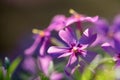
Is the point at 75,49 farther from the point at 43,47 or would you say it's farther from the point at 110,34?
the point at 110,34

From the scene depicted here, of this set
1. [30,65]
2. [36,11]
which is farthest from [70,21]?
[36,11]

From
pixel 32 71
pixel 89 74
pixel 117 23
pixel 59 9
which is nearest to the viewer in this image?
pixel 89 74

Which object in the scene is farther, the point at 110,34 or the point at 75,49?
the point at 110,34

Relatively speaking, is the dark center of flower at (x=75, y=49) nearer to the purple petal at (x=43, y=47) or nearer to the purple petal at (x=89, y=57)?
the purple petal at (x=89, y=57)

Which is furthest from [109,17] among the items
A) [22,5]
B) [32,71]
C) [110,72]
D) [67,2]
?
[110,72]

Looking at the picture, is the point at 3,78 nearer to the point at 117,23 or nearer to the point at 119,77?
the point at 119,77

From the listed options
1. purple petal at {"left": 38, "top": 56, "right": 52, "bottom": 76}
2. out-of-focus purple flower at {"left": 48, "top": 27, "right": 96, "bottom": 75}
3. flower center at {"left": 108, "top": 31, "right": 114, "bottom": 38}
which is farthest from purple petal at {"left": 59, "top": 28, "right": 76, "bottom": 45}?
flower center at {"left": 108, "top": 31, "right": 114, "bottom": 38}
